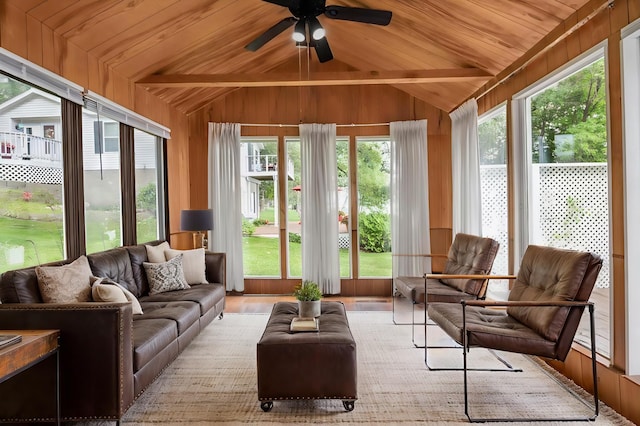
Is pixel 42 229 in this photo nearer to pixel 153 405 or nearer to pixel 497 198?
pixel 153 405

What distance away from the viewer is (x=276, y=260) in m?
6.48

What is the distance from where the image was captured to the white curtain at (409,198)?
20.0ft

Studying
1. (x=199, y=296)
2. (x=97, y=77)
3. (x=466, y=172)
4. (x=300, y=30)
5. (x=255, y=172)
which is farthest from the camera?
(x=255, y=172)

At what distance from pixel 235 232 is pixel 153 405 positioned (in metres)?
3.52

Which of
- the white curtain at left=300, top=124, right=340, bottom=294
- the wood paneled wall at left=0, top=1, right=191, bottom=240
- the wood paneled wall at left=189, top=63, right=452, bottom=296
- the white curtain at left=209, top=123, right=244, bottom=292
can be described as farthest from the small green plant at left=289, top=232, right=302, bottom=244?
the wood paneled wall at left=0, top=1, right=191, bottom=240

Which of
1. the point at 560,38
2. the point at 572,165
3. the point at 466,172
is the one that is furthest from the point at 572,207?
the point at 466,172

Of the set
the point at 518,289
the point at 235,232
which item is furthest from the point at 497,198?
the point at 235,232

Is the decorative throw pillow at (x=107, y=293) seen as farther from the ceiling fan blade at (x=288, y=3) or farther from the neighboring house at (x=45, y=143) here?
the ceiling fan blade at (x=288, y=3)

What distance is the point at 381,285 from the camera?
6348 mm

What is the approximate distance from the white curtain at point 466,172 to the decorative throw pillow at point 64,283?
386 centimetres

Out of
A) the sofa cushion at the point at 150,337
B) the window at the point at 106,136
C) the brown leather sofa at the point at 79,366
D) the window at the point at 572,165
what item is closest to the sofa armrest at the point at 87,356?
the brown leather sofa at the point at 79,366

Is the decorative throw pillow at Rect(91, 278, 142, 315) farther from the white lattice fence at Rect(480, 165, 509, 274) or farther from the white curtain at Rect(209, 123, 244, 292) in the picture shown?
the white lattice fence at Rect(480, 165, 509, 274)

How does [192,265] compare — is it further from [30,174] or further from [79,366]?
[79,366]

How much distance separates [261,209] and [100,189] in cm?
261
